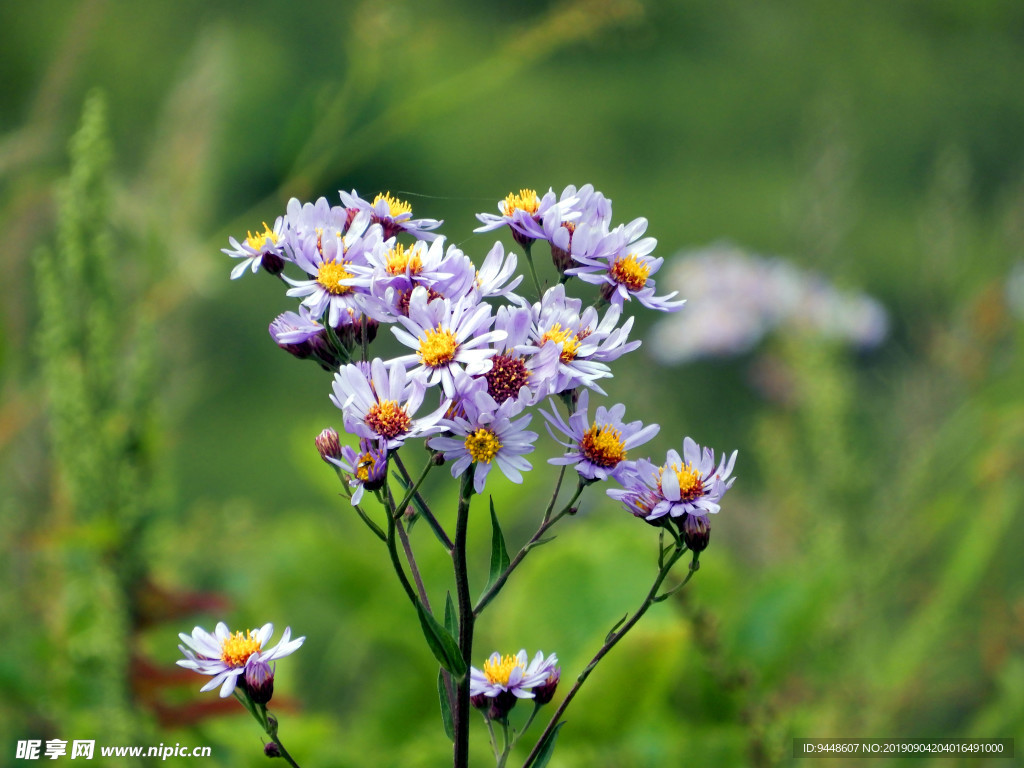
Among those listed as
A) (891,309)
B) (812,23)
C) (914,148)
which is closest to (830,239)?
(891,309)

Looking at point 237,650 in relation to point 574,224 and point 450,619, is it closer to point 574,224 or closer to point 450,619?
point 450,619

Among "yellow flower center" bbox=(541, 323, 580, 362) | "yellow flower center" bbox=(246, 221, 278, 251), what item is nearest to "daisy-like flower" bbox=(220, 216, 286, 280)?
"yellow flower center" bbox=(246, 221, 278, 251)

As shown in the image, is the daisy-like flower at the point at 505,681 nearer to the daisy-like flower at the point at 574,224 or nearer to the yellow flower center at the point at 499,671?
the yellow flower center at the point at 499,671

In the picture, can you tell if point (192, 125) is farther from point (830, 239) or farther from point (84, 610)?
point (830, 239)

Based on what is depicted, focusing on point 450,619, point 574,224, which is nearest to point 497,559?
point 450,619

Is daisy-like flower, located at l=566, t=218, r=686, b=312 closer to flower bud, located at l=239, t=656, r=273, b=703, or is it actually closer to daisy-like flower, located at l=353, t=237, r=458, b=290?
daisy-like flower, located at l=353, t=237, r=458, b=290

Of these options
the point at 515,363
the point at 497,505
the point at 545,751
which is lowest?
the point at 545,751
